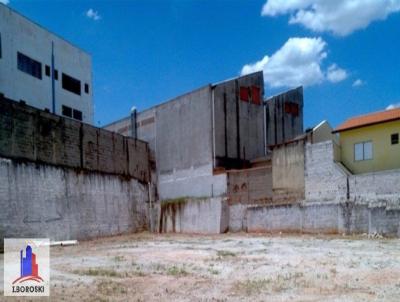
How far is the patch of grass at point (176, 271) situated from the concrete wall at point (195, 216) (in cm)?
1463

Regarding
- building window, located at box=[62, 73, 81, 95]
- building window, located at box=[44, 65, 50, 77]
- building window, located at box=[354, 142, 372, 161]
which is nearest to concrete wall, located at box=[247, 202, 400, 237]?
building window, located at box=[354, 142, 372, 161]

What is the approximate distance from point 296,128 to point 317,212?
16.5 m

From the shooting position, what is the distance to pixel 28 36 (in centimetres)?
2903

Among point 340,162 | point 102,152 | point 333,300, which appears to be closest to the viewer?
point 333,300

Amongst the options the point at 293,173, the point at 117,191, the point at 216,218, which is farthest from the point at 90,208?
the point at 293,173

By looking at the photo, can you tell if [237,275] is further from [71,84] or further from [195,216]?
[71,84]

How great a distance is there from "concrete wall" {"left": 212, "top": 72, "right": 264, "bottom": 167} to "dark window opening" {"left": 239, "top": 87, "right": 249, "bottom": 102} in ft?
0.45

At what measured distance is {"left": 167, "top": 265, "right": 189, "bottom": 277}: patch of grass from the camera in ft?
34.5

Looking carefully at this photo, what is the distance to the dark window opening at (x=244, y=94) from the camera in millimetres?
32156

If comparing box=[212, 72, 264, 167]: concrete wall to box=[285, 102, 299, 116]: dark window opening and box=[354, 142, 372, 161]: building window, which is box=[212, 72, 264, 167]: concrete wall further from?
box=[354, 142, 372, 161]: building window

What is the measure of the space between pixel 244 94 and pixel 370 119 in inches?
452

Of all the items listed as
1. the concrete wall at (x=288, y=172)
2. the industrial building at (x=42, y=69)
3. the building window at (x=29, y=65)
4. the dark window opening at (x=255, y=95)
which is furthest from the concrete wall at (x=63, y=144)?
the concrete wall at (x=288, y=172)

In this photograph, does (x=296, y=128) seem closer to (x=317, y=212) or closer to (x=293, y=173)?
(x=293, y=173)

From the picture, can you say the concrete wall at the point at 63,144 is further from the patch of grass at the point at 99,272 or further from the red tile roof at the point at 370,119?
the red tile roof at the point at 370,119
